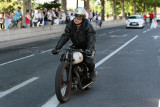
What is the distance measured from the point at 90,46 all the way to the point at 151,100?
4.76 feet

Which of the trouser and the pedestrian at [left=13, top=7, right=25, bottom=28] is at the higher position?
the pedestrian at [left=13, top=7, right=25, bottom=28]

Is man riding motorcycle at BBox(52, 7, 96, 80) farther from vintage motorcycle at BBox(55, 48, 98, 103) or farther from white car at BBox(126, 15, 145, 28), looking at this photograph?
white car at BBox(126, 15, 145, 28)

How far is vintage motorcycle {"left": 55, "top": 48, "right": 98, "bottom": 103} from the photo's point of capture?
18.0 ft

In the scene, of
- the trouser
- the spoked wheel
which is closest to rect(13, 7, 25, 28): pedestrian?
the trouser

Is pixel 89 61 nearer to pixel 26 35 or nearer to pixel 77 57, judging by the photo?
pixel 77 57

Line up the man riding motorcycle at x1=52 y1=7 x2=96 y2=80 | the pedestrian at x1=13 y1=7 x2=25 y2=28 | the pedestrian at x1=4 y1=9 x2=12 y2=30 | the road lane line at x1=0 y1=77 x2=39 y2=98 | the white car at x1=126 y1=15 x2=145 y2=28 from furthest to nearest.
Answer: the white car at x1=126 y1=15 x2=145 y2=28 < the pedestrian at x1=13 y1=7 x2=25 y2=28 < the pedestrian at x1=4 y1=9 x2=12 y2=30 < the road lane line at x1=0 y1=77 x2=39 y2=98 < the man riding motorcycle at x1=52 y1=7 x2=96 y2=80

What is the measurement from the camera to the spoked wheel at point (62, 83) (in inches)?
215

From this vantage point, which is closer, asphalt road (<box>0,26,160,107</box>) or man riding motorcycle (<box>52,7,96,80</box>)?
asphalt road (<box>0,26,160,107</box>)

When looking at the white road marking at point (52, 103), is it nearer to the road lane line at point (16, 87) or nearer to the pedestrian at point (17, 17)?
the road lane line at point (16, 87)

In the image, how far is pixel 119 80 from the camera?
7812mm

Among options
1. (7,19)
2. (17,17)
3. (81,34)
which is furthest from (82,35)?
(17,17)

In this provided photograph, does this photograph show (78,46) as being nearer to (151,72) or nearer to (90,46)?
(90,46)

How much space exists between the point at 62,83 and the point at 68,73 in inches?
9.7

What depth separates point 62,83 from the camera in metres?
5.61
